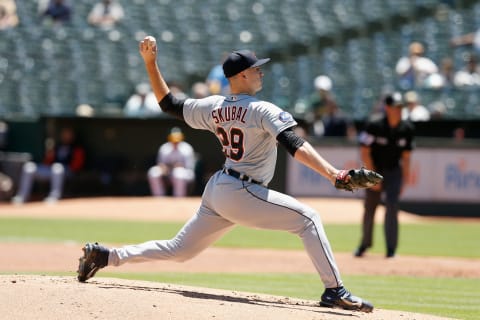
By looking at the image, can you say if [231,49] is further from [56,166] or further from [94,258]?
[94,258]

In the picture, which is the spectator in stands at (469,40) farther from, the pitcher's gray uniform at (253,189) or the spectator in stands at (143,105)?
the pitcher's gray uniform at (253,189)

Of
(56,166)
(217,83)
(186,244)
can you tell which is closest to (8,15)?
(56,166)

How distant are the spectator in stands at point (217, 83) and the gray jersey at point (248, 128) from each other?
12.0 metres

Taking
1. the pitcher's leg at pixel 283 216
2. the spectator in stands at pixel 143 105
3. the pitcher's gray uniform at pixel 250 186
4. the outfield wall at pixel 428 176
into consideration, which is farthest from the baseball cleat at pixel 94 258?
the spectator in stands at pixel 143 105

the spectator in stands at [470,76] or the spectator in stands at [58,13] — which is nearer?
the spectator in stands at [470,76]

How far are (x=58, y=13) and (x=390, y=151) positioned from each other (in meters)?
13.4

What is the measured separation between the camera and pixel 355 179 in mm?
6027

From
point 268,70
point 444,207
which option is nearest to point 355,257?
point 444,207

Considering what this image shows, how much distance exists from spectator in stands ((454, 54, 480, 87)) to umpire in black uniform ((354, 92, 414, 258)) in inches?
330

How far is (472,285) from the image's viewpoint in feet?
30.5

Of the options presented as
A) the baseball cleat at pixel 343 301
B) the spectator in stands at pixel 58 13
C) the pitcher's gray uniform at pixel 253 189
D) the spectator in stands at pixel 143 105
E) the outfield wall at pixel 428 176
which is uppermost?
the spectator in stands at pixel 58 13

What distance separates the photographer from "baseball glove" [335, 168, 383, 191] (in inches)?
237

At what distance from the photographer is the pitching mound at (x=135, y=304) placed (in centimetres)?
573

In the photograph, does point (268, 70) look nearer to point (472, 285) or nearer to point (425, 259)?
point (425, 259)
